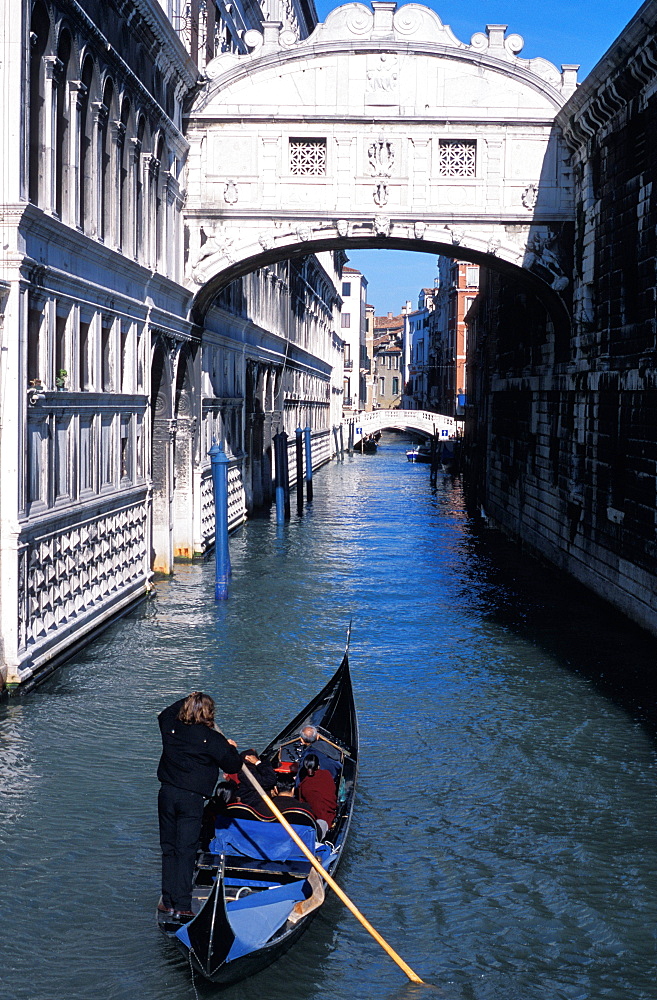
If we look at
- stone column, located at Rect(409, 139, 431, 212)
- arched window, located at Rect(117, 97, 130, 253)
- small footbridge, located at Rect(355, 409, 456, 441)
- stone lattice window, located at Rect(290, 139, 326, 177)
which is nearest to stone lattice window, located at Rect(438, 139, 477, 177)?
stone column, located at Rect(409, 139, 431, 212)

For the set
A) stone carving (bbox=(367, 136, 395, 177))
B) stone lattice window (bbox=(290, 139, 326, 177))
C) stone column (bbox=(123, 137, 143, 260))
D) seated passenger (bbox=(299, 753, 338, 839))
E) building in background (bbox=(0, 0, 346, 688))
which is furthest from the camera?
stone lattice window (bbox=(290, 139, 326, 177))

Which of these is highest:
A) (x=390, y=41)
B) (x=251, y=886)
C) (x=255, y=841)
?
(x=390, y=41)

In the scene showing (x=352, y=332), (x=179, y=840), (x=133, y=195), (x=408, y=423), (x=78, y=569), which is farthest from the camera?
(x=352, y=332)

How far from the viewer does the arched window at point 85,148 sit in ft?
37.4

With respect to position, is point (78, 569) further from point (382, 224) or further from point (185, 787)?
point (382, 224)

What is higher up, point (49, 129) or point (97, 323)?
point (49, 129)

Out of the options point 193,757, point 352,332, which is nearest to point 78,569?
point 193,757

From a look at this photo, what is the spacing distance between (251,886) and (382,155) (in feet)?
41.0

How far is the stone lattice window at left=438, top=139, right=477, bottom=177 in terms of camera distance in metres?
16.2

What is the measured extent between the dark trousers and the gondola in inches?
3.5

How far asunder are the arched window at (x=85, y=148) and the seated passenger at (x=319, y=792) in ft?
22.6

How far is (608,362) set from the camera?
14.8m

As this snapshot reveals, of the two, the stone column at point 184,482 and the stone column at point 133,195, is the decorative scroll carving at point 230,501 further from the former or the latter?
the stone column at point 133,195

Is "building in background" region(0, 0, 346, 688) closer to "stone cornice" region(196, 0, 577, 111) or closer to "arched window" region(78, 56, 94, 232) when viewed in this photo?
"arched window" region(78, 56, 94, 232)
